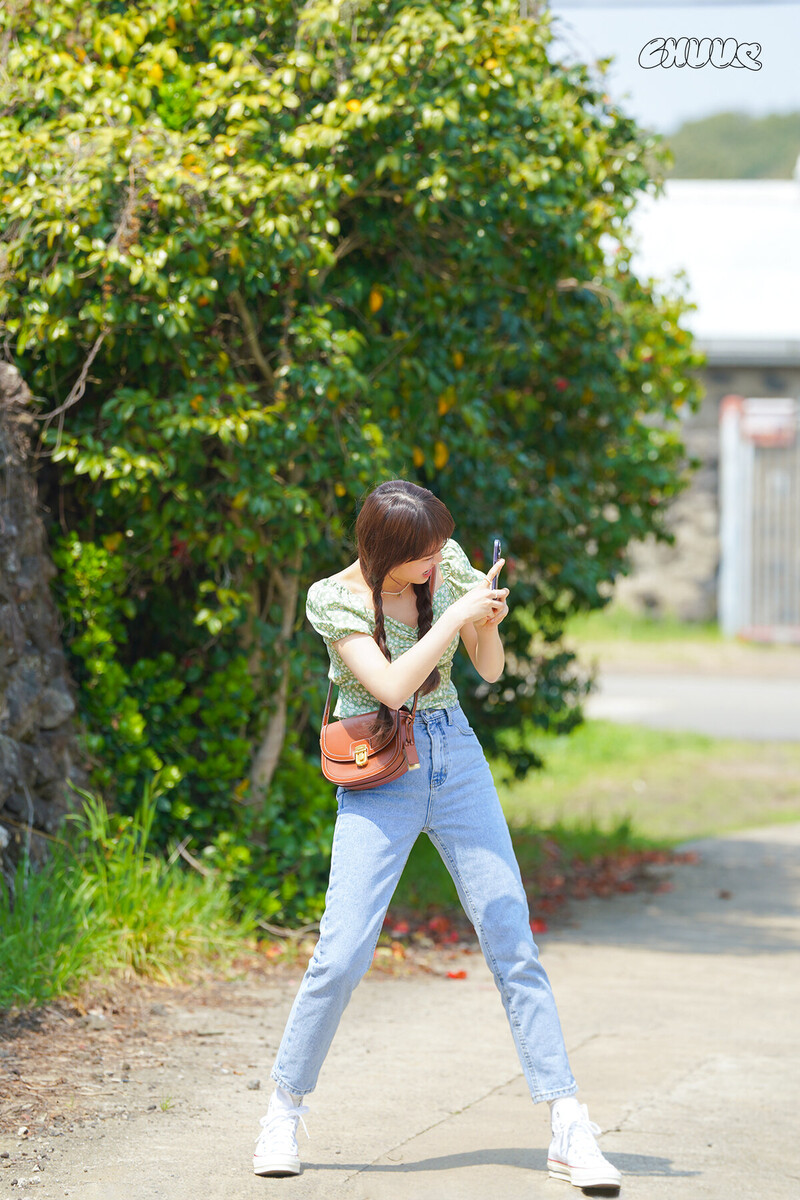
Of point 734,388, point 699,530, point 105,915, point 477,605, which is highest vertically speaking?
point 734,388

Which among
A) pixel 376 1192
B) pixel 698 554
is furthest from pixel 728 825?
pixel 698 554

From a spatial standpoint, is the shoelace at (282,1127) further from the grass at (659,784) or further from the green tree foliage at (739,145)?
the green tree foliage at (739,145)

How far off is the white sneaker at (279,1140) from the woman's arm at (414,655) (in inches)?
41.4

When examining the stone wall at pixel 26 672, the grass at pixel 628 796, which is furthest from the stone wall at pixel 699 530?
the stone wall at pixel 26 672

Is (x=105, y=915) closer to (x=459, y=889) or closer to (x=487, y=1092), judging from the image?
(x=487, y=1092)

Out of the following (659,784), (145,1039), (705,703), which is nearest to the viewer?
(145,1039)

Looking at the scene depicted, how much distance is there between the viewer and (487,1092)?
423cm

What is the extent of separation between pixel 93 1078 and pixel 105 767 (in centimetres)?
157

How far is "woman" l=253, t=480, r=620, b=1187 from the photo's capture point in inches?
133

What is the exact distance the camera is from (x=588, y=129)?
6.22m

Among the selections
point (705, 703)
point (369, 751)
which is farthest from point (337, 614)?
point (705, 703)

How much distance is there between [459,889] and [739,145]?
7057cm

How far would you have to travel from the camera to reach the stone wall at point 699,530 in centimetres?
1831

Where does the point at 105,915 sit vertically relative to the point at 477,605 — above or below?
below
